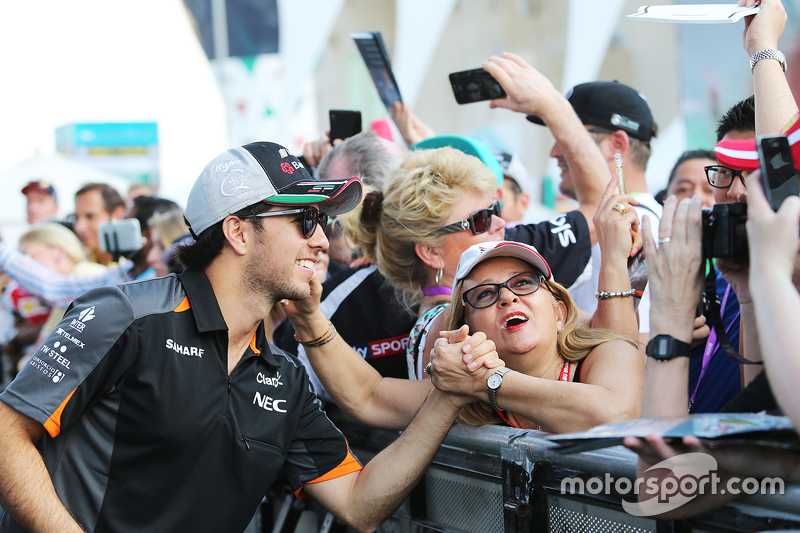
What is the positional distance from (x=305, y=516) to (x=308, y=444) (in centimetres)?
60

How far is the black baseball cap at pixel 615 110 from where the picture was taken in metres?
3.57

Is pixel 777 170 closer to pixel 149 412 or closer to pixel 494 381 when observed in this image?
pixel 494 381

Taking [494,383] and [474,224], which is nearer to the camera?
[494,383]

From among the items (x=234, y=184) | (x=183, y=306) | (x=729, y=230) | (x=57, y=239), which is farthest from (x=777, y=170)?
(x=57, y=239)

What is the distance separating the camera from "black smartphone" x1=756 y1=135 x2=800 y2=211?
1359 mm

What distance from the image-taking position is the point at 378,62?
12.9 feet

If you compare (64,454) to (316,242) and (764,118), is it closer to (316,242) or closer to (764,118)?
(316,242)

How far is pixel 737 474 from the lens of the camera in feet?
4.89

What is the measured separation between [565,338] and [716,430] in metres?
1.03

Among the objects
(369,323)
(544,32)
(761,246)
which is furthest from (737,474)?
(544,32)

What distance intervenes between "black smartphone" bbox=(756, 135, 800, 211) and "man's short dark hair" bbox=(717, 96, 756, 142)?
3.74 feet

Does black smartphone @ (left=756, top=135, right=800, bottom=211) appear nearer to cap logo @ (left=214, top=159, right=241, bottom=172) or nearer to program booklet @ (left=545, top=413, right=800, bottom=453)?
program booklet @ (left=545, top=413, right=800, bottom=453)

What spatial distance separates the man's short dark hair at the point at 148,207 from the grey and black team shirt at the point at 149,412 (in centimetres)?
336

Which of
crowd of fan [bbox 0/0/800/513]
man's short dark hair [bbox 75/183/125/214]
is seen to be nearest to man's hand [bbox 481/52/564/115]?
crowd of fan [bbox 0/0/800/513]
